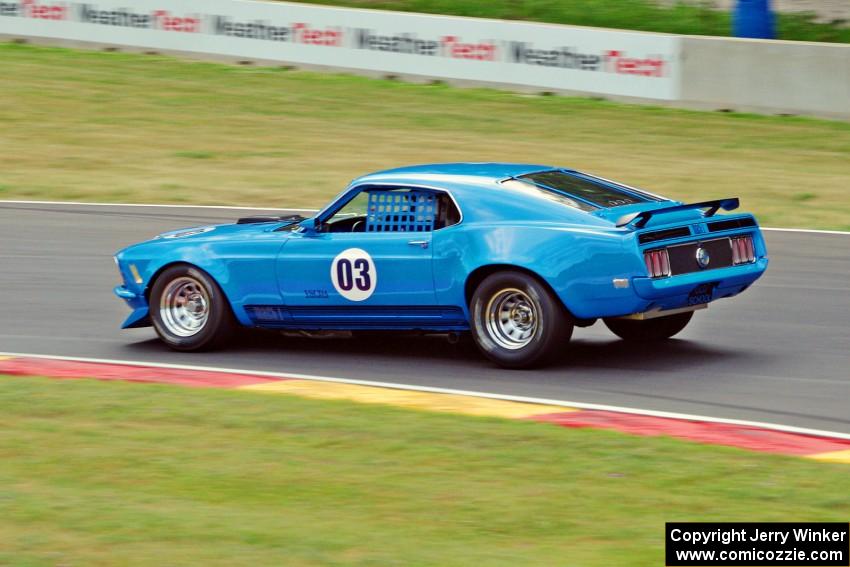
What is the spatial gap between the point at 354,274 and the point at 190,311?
1540 millimetres

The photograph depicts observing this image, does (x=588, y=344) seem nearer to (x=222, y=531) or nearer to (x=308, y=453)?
(x=308, y=453)

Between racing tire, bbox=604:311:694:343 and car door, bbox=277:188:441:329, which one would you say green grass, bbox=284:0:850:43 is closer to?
racing tire, bbox=604:311:694:343

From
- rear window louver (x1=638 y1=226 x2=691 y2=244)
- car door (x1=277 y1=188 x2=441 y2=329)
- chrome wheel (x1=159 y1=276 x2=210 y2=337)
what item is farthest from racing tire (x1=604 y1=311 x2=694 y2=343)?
chrome wheel (x1=159 y1=276 x2=210 y2=337)

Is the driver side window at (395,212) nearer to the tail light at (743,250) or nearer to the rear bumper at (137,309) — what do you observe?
A: the rear bumper at (137,309)

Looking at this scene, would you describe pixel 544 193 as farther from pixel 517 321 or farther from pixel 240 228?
pixel 240 228

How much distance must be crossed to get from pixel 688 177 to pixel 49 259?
917 centimetres

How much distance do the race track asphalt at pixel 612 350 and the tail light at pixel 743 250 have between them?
730mm

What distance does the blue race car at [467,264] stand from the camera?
30.7 feet

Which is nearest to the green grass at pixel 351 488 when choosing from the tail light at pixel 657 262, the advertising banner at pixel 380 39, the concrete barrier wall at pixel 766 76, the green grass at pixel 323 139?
the tail light at pixel 657 262

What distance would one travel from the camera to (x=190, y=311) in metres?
11.0

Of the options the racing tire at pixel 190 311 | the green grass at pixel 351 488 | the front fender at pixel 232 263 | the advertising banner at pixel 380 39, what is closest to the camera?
the green grass at pixel 351 488

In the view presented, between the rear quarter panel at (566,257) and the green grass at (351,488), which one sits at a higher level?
the rear quarter panel at (566,257)

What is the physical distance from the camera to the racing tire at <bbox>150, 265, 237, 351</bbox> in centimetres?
1073

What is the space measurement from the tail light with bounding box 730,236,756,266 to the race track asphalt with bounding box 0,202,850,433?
730 mm
